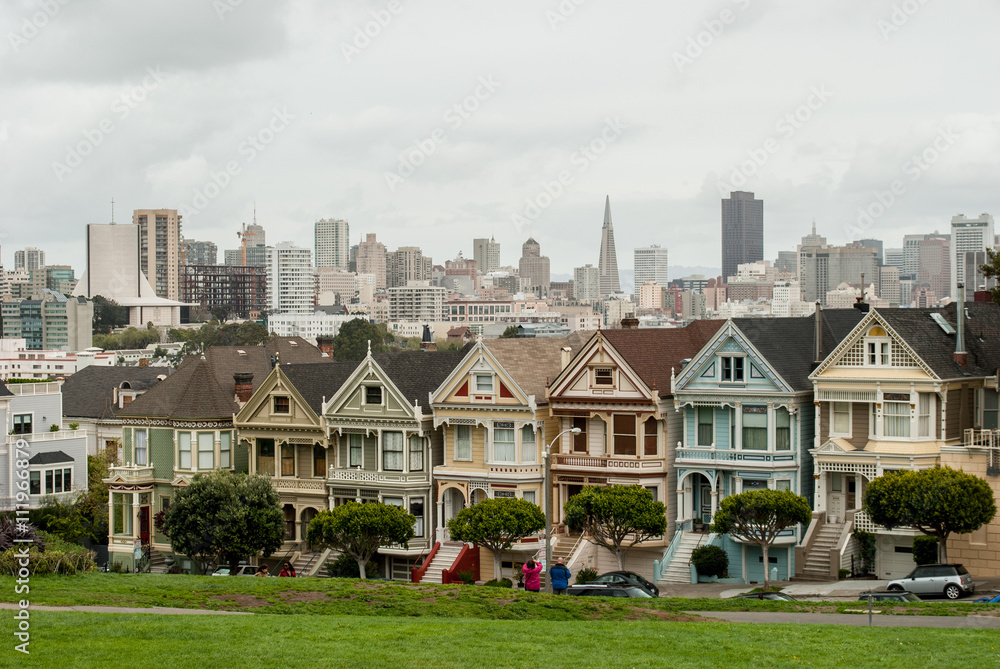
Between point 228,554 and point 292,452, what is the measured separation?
19.3ft

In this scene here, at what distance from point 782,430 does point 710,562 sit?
5.25 metres

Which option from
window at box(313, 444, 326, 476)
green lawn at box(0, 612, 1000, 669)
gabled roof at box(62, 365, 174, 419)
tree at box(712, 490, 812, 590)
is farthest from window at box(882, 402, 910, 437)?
gabled roof at box(62, 365, 174, 419)

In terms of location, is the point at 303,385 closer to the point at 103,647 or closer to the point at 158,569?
the point at 158,569

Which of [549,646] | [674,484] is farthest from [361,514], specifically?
[549,646]

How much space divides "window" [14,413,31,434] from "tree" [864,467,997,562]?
38.3 metres

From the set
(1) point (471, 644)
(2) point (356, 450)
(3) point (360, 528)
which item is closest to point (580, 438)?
(3) point (360, 528)

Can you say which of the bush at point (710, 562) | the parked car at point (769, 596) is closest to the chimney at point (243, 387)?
the bush at point (710, 562)

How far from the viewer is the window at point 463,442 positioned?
5672 cm

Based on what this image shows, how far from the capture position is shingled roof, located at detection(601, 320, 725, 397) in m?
53.9

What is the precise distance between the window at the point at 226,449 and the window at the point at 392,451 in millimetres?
8559

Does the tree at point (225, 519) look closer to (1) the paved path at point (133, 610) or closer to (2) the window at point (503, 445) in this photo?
(2) the window at point (503, 445)

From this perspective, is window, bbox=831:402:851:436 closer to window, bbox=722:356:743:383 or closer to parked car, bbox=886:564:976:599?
window, bbox=722:356:743:383

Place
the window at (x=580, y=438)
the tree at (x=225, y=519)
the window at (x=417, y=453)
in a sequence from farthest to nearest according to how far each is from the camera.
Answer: the window at (x=417, y=453) < the tree at (x=225, y=519) < the window at (x=580, y=438)

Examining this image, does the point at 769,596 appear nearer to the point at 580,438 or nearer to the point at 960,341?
the point at 960,341
